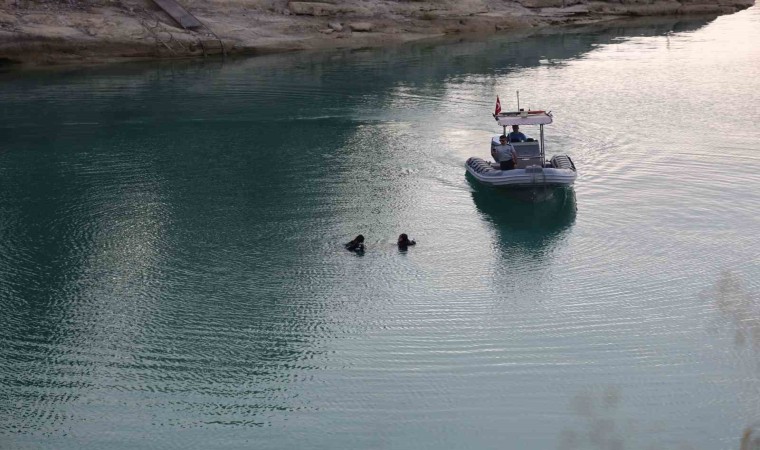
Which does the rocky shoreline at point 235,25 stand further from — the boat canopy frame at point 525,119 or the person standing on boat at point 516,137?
the boat canopy frame at point 525,119

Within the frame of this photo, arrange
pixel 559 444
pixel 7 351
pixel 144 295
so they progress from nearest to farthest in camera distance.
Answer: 1. pixel 559 444
2. pixel 7 351
3. pixel 144 295

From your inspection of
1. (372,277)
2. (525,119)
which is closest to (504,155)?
(525,119)

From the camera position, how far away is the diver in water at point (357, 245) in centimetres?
3008

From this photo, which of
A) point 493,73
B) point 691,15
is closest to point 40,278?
point 493,73

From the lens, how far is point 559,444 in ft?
65.5

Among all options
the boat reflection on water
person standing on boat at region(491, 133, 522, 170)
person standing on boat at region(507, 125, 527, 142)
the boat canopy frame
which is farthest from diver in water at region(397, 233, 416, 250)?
person standing on boat at region(507, 125, 527, 142)

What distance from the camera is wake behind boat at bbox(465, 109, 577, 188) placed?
114 ft

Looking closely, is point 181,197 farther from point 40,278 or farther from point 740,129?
point 740,129

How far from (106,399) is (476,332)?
9.17m

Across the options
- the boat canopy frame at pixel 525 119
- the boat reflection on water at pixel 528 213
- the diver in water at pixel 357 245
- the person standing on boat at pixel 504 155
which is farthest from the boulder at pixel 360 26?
the diver in water at pixel 357 245

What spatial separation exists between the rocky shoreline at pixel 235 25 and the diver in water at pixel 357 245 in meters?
38.9

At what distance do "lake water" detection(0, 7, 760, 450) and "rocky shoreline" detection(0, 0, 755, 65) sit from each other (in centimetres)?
1201

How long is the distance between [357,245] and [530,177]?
26.2ft

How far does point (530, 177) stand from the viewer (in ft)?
114
